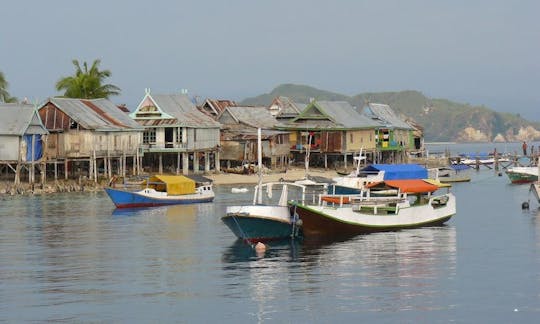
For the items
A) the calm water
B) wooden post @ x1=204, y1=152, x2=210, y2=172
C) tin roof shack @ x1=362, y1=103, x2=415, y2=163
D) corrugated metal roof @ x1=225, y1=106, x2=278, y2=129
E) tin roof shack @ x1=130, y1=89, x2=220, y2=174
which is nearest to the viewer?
the calm water

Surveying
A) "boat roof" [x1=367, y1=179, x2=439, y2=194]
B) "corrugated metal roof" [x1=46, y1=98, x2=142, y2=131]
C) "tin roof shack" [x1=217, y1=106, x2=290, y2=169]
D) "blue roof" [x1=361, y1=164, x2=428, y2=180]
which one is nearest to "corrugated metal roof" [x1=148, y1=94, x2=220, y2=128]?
"tin roof shack" [x1=217, y1=106, x2=290, y2=169]

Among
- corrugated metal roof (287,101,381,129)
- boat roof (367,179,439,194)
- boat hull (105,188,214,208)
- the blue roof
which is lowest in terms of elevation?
boat hull (105,188,214,208)

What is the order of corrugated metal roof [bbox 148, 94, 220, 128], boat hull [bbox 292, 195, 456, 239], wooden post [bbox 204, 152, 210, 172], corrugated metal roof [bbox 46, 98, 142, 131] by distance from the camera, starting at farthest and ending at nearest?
wooden post [bbox 204, 152, 210, 172] → corrugated metal roof [bbox 148, 94, 220, 128] → corrugated metal roof [bbox 46, 98, 142, 131] → boat hull [bbox 292, 195, 456, 239]

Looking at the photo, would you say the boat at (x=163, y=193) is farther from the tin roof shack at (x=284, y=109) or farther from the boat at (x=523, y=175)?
the tin roof shack at (x=284, y=109)

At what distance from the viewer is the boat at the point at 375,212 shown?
52.8 meters

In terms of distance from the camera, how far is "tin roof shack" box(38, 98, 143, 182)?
281ft

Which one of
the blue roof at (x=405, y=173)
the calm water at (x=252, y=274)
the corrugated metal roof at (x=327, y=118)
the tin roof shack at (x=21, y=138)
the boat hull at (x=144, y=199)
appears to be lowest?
the calm water at (x=252, y=274)

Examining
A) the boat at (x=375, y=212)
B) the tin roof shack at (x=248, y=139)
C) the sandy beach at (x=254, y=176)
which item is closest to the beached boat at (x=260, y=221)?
the boat at (x=375, y=212)

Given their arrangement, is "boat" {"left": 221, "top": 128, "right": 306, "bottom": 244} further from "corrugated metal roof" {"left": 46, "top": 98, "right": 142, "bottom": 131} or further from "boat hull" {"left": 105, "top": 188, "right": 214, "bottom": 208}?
"corrugated metal roof" {"left": 46, "top": 98, "right": 142, "bottom": 131}

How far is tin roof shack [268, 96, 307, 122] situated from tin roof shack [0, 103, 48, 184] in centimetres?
4249

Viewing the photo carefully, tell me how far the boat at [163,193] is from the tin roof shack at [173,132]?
20135 millimetres

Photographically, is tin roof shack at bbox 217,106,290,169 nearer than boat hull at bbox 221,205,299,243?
No

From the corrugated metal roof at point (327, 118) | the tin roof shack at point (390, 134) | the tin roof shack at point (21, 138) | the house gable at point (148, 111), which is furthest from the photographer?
the tin roof shack at point (390, 134)

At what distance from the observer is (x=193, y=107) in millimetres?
103688
